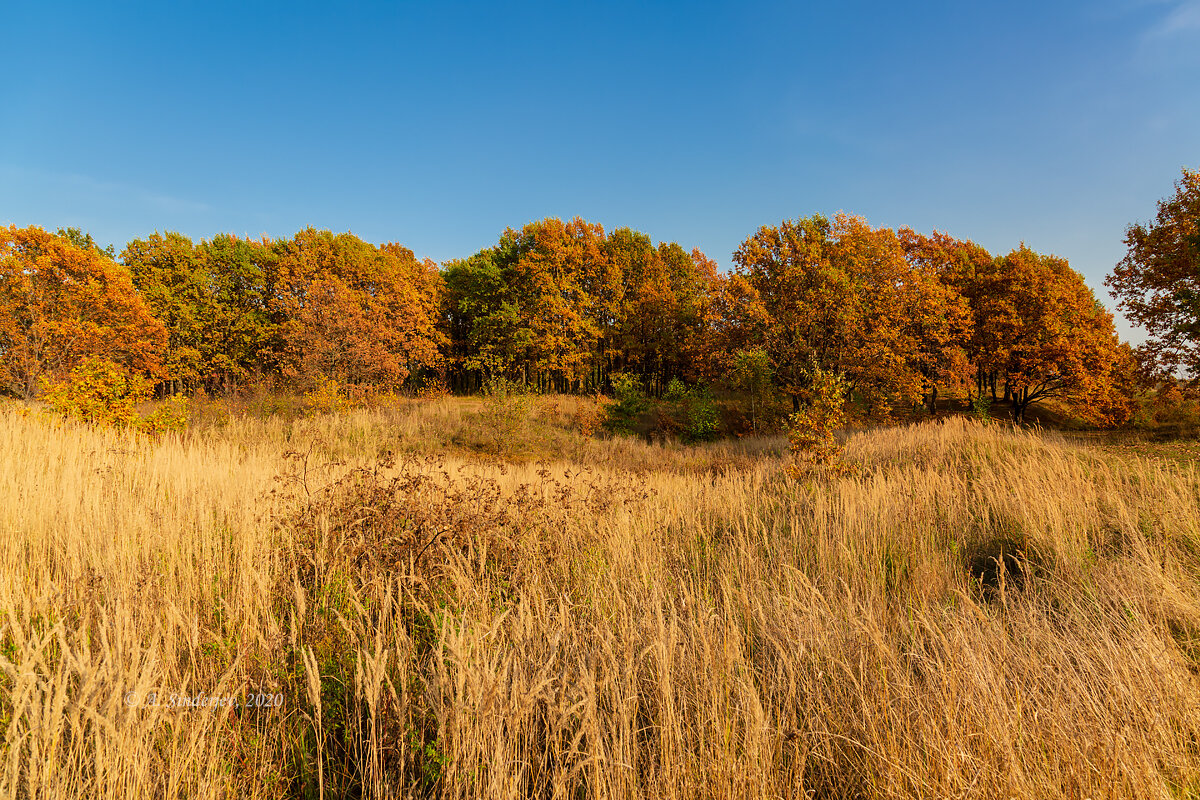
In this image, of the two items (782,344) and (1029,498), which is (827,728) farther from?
(782,344)

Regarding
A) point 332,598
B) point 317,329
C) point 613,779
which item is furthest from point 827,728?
point 317,329

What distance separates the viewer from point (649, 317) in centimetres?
3541

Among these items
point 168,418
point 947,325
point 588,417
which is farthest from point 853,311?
point 168,418

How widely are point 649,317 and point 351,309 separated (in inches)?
789

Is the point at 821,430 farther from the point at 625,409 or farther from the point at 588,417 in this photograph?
the point at 625,409

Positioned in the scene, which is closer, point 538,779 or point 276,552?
point 538,779

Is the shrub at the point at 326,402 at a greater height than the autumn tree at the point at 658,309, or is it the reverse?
the autumn tree at the point at 658,309

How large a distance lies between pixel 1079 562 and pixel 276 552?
243 inches

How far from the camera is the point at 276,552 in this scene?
3.38m

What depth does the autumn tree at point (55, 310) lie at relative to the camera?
19.0m

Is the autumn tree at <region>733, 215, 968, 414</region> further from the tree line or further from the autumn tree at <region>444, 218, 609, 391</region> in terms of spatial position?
the autumn tree at <region>444, 218, 609, 391</region>

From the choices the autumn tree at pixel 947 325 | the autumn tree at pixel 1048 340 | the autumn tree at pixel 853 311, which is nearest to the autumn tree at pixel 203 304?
the autumn tree at pixel 853 311

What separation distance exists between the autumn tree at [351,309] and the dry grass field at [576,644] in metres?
17.7

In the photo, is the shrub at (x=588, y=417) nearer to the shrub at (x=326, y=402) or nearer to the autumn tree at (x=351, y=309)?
the shrub at (x=326, y=402)
